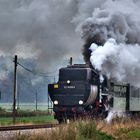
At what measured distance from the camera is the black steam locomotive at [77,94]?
2683 cm

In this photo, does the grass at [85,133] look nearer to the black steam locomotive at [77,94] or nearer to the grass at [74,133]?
the grass at [74,133]

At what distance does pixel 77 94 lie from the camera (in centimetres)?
2708

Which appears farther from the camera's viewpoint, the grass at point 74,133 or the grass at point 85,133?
the grass at point 85,133

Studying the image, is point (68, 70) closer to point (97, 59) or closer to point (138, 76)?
point (97, 59)

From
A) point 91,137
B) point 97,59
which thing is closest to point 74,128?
point 91,137

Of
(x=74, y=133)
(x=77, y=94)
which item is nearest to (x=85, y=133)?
(x=74, y=133)

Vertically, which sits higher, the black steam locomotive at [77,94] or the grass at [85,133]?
the black steam locomotive at [77,94]

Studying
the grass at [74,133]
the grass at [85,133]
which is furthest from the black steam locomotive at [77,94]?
the grass at [74,133]

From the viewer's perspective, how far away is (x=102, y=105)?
2825 centimetres

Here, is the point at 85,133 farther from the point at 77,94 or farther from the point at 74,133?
the point at 77,94

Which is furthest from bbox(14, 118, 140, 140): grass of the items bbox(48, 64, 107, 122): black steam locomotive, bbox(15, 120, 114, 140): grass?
bbox(48, 64, 107, 122): black steam locomotive

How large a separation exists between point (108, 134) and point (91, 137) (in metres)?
1.65

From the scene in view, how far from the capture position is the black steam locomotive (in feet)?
88.0

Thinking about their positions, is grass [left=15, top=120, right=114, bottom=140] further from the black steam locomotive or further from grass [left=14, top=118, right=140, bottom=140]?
the black steam locomotive
